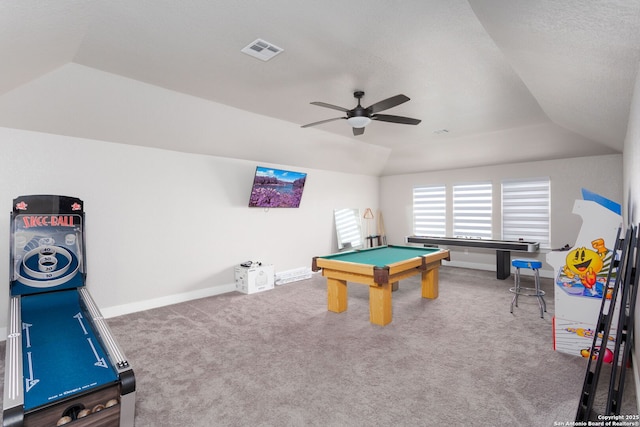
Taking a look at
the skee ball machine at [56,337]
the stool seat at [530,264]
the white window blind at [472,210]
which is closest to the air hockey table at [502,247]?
the white window blind at [472,210]

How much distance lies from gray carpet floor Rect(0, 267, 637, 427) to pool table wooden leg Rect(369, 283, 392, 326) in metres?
0.10

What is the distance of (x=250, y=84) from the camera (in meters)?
→ 3.68

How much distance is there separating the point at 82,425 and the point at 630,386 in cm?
393

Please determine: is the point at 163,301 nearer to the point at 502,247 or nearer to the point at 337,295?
the point at 337,295

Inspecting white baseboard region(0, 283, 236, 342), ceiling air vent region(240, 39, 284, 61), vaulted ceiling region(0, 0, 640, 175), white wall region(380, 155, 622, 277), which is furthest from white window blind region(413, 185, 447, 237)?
ceiling air vent region(240, 39, 284, 61)

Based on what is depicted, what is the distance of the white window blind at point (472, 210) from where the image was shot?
23.7 feet

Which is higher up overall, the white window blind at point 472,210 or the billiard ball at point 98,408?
the white window blind at point 472,210

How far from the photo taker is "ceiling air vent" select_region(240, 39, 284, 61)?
2.75m

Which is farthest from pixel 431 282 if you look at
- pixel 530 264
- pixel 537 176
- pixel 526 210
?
pixel 537 176

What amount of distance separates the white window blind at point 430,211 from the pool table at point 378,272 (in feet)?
9.25

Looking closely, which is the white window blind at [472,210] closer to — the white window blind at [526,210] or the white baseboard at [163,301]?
the white window blind at [526,210]

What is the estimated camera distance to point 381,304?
3.92m

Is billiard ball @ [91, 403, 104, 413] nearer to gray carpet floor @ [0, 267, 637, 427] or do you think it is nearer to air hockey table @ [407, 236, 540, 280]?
gray carpet floor @ [0, 267, 637, 427]

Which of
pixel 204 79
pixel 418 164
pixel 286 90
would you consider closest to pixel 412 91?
pixel 286 90
